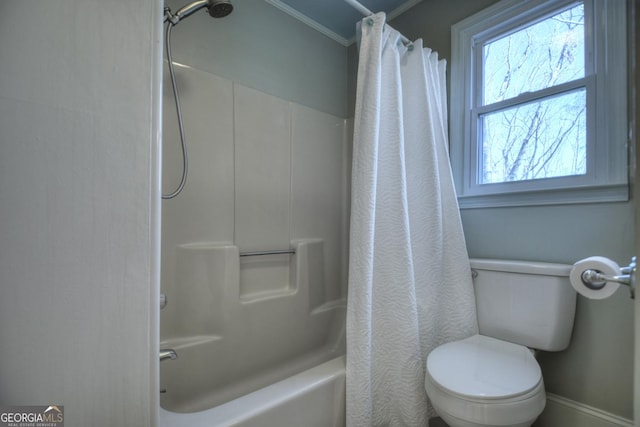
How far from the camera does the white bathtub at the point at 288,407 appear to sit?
2.61 feet

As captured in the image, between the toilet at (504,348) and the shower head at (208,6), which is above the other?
the shower head at (208,6)

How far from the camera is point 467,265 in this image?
130 centimetres

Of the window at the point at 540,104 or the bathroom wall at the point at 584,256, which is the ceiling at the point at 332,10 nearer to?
the window at the point at 540,104

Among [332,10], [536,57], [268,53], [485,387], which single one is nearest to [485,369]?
[485,387]

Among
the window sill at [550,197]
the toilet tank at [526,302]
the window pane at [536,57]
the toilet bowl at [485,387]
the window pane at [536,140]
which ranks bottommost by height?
the toilet bowl at [485,387]

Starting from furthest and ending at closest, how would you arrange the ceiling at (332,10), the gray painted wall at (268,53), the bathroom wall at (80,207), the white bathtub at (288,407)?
the ceiling at (332,10)
the gray painted wall at (268,53)
the white bathtub at (288,407)
the bathroom wall at (80,207)

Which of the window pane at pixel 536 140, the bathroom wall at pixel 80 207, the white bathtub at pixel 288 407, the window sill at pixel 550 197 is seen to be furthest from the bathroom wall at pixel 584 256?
the bathroom wall at pixel 80 207

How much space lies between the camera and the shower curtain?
3.56 ft

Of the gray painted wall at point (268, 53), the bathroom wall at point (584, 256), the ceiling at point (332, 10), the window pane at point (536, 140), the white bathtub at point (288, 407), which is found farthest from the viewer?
the ceiling at point (332, 10)

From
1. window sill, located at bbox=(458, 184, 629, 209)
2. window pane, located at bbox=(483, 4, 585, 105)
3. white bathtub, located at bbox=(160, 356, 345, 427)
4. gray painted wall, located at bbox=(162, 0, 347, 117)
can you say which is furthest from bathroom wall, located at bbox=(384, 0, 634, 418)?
gray painted wall, located at bbox=(162, 0, 347, 117)

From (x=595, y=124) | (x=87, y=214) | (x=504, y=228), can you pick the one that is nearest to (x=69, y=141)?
(x=87, y=214)

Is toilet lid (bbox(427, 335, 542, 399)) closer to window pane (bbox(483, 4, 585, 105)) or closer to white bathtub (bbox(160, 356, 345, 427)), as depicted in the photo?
white bathtub (bbox(160, 356, 345, 427))

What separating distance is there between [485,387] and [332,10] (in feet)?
7.03

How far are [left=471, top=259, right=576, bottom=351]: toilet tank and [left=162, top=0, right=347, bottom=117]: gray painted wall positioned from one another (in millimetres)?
1473
